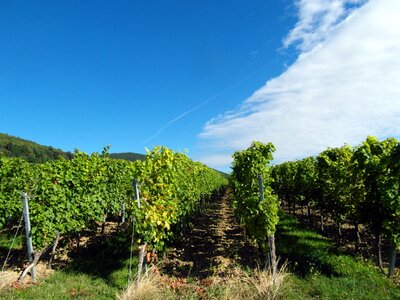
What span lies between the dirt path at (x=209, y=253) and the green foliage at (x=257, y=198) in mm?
1285

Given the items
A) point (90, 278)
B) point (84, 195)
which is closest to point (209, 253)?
point (90, 278)

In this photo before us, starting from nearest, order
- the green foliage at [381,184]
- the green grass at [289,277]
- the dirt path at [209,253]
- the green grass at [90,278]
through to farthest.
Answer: the green grass at [90,278] → the green grass at [289,277] → the green foliage at [381,184] → the dirt path at [209,253]

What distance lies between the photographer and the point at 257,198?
959cm

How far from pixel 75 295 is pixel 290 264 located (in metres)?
6.31

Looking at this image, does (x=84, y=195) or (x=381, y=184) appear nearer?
(x=381, y=184)

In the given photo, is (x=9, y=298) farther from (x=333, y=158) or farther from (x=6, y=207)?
(x=333, y=158)

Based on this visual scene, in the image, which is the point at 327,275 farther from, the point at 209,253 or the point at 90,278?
the point at 90,278

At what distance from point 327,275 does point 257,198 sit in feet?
9.52

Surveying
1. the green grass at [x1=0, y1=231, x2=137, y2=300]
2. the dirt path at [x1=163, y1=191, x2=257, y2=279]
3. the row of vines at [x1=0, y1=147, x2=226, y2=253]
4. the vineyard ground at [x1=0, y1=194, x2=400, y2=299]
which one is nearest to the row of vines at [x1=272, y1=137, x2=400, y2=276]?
the vineyard ground at [x1=0, y1=194, x2=400, y2=299]

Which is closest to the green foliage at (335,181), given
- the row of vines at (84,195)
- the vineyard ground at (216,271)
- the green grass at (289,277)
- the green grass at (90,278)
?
the vineyard ground at (216,271)

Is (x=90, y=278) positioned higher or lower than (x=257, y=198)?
lower

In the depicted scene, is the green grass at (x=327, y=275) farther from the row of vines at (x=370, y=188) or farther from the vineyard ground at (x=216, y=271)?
the row of vines at (x=370, y=188)

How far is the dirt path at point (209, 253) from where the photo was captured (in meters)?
9.61

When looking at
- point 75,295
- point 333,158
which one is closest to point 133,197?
point 75,295
